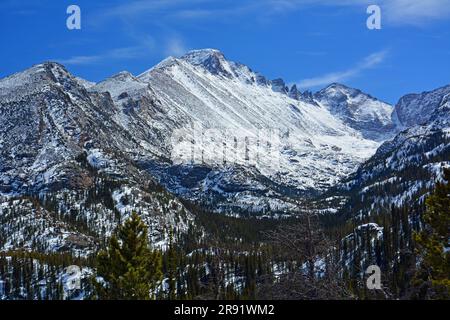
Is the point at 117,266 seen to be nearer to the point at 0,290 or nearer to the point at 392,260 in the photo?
the point at 392,260

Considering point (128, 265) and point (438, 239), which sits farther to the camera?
point (128, 265)

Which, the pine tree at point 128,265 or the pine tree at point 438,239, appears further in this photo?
the pine tree at point 128,265

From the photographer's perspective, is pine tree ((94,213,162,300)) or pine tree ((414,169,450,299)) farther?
pine tree ((94,213,162,300))
